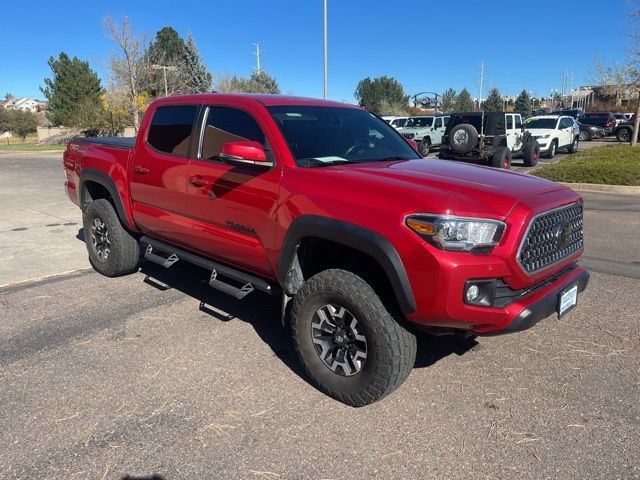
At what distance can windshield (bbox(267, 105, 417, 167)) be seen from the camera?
11.9ft

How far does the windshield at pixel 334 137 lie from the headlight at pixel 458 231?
1.09 m

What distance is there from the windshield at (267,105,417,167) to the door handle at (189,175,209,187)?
761 millimetres

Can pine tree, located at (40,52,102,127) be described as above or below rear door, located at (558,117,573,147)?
above

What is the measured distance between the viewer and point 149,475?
8.30 feet

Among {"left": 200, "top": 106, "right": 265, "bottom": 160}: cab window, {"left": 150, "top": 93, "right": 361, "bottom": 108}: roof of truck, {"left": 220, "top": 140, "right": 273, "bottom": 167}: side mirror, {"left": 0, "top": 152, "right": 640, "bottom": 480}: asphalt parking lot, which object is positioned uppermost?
{"left": 150, "top": 93, "right": 361, "bottom": 108}: roof of truck

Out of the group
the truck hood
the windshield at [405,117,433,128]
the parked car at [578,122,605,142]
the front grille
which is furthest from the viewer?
the parked car at [578,122,605,142]

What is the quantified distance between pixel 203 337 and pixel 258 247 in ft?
3.34

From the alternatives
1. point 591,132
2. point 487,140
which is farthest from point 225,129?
point 591,132

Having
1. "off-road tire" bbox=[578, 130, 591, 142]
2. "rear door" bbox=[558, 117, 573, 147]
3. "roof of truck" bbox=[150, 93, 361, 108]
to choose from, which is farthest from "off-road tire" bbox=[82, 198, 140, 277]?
"off-road tire" bbox=[578, 130, 591, 142]

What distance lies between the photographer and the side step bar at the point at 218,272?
3707mm

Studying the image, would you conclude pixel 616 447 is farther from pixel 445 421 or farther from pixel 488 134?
pixel 488 134

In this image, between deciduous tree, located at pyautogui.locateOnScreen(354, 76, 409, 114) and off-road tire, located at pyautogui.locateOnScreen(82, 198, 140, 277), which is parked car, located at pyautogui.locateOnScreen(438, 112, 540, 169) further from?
deciduous tree, located at pyautogui.locateOnScreen(354, 76, 409, 114)

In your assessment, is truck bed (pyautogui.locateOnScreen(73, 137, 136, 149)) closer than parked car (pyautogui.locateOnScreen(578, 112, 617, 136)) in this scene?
Yes

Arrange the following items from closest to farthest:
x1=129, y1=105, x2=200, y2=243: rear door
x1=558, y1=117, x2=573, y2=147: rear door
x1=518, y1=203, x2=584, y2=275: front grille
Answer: x1=518, y1=203, x2=584, y2=275: front grille → x1=129, y1=105, x2=200, y2=243: rear door → x1=558, y1=117, x2=573, y2=147: rear door
